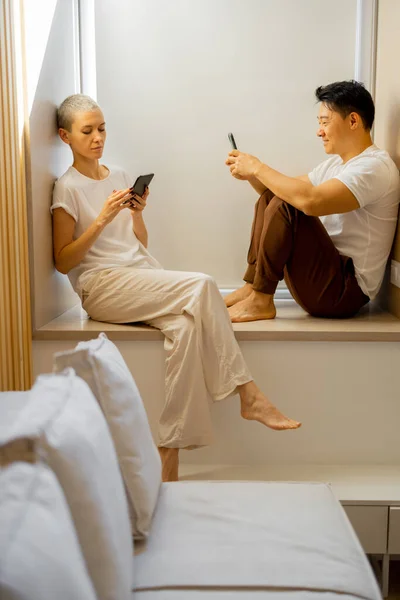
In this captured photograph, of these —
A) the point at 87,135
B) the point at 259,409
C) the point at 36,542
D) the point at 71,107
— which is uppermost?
the point at 71,107

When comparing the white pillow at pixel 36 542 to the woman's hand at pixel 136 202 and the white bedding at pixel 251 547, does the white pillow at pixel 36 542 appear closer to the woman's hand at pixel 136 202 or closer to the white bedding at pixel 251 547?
the white bedding at pixel 251 547

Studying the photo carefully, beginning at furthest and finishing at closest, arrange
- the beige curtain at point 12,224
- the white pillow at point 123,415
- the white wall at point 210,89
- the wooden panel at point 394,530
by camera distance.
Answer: the white wall at point 210,89
the beige curtain at point 12,224
the wooden panel at point 394,530
the white pillow at point 123,415

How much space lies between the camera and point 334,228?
352 centimetres

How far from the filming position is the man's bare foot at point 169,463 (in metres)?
2.96

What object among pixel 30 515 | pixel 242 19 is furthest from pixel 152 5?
pixel 30 515

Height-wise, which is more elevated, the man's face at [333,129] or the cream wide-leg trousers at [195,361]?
the man's face at [333,129]

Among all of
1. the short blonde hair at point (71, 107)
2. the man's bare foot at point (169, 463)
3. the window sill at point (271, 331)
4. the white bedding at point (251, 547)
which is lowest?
the man's bare foot at point (169, 463)

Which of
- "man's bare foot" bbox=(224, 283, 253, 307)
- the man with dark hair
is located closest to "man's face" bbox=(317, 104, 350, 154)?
the man with dark hair

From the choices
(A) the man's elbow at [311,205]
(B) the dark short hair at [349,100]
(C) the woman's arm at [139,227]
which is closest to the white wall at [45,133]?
(C) the woman's arm at [139,227]

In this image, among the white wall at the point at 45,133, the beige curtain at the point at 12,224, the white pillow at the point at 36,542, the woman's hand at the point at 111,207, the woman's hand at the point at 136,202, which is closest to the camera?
the white pillow at the point at 36,542

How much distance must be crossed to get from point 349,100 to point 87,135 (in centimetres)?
107

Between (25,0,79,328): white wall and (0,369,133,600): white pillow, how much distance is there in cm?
174

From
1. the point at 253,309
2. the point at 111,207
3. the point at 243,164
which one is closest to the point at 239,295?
the point at 253,309

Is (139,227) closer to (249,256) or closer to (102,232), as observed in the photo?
(102,232)
